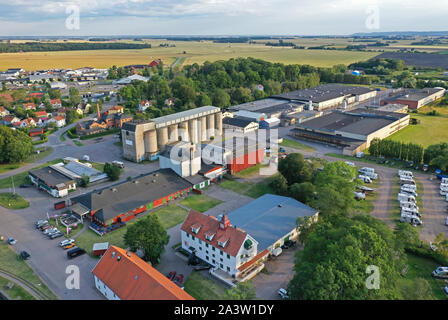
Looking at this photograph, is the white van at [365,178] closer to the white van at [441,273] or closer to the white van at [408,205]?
the white van at [408,205]

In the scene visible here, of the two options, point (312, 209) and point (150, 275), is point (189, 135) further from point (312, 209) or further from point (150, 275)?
point (150, 275)

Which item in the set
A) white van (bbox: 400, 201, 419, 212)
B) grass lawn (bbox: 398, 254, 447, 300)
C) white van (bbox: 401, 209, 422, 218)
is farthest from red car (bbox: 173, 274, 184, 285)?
white van (bbox: 400, 201, 419, 212)

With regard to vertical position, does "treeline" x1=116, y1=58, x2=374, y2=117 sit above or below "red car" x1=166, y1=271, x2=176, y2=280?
Result: above

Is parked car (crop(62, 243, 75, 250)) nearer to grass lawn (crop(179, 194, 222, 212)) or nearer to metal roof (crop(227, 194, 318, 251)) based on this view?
grass lawn (crop(179, 194, 222, 212))

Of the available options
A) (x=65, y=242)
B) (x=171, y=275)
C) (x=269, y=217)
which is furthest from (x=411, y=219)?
(x=65, y=242)

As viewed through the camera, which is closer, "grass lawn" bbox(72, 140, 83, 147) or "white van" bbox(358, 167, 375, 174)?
"white van" bbox(358, 167, 375, 174)
